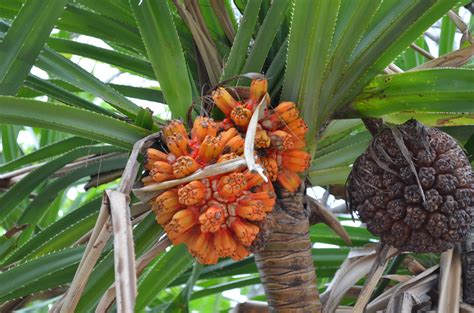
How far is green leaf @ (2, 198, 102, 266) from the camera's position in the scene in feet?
3.78

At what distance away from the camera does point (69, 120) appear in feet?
3.00

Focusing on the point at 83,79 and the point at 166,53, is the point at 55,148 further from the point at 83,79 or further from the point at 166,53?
the point at 166,53

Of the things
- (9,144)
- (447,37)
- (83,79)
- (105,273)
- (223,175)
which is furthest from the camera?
(9,144)

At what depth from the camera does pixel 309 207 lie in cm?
108

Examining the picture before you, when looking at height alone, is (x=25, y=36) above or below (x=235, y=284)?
above

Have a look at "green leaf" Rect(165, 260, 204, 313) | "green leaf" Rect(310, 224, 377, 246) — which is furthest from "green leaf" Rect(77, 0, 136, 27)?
"green leaf" Rect(310, 224, 377, 246)

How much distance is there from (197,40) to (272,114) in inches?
7.7

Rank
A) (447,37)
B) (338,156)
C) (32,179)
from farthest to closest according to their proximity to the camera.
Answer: (447,37)
(32,179)
(338,156)

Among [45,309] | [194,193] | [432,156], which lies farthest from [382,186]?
[45,309]

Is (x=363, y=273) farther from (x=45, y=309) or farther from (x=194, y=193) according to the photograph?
(x=45, y=309)

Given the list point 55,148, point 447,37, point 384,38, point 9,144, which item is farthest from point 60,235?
point 447,37

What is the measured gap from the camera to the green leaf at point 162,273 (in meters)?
1.16

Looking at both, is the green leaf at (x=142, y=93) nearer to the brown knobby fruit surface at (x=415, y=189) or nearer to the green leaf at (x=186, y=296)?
the green leaf at (x=186, y=296)

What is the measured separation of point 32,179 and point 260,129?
1.95 feet
